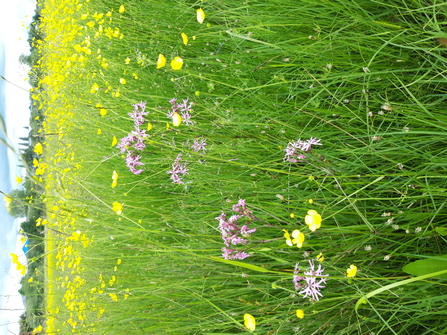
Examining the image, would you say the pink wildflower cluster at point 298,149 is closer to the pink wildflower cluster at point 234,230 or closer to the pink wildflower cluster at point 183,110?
the pink wildflower cluster at point 234,230

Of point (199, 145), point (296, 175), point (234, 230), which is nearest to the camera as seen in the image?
point (234, 230)

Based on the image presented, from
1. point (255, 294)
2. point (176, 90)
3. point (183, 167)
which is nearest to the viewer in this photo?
point (255, 294)

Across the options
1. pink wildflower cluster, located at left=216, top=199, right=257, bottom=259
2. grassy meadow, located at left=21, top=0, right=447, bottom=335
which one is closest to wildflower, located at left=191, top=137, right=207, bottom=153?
grassy meadow, located at left=21, top=0, right=447, bottom=335

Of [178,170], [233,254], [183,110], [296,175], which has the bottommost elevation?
[233,254]

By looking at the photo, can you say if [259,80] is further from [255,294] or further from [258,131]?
[255,294]

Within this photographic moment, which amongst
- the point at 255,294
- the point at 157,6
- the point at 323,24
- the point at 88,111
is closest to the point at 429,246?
the point at 255,294

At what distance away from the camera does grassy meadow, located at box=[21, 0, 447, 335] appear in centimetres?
120

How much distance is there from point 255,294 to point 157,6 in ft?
7.11

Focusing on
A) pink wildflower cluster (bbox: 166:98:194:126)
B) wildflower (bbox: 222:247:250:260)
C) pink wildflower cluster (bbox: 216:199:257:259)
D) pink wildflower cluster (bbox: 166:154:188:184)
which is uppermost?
pink wildflower cluster (bbox: 166:98:194:126)

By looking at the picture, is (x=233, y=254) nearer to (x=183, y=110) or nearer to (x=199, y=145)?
(x=199, y=145)

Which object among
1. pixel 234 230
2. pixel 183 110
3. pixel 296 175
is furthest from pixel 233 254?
pixel 183 110

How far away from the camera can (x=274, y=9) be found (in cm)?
173

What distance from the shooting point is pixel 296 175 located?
1.47 metres

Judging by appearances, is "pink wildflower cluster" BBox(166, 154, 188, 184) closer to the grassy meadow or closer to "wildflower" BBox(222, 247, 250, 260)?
the grassy meadow
